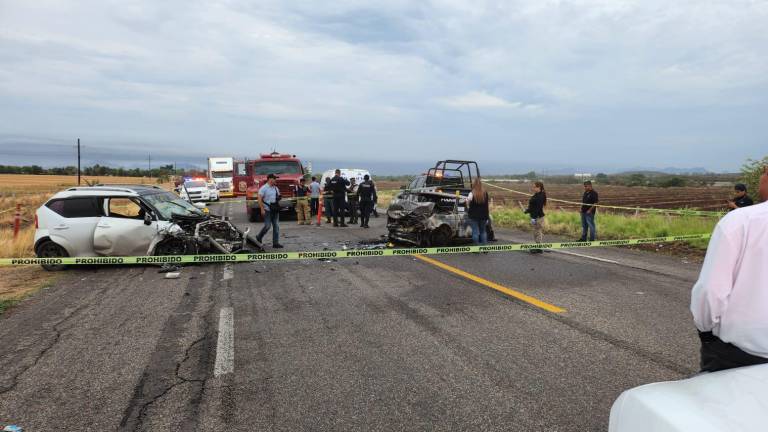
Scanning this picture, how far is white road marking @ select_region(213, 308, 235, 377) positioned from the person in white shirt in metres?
3.59

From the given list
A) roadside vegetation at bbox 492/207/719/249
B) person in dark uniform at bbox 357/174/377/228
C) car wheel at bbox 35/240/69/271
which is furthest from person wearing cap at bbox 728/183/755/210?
car wheel at bbox 35/240/69/271

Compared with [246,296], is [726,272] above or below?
above

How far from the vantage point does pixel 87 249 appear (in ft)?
30.4

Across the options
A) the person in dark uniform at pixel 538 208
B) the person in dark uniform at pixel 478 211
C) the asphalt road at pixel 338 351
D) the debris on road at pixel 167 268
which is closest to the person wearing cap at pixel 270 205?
the debris on road at pixel 167 268

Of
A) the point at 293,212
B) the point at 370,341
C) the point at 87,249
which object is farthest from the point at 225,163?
the point at 370,341

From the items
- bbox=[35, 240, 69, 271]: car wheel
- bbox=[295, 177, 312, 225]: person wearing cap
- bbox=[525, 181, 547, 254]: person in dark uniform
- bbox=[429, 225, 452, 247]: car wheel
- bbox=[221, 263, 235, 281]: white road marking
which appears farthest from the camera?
bbox=[295, 177, 312, 225]: person wearing cap

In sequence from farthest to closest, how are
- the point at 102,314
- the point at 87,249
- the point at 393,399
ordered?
the point at 87,249
the point at 102,314
the point at 393,399

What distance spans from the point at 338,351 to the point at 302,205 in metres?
14.3

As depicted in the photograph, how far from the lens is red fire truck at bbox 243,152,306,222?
19.3 metres

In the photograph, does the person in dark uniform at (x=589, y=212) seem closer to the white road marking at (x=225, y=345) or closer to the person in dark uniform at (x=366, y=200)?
the person in dark uniform at (x=366, y=200)

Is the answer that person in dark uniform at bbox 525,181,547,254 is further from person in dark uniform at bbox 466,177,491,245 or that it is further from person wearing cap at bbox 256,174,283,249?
person wearing cap at bbox 256,174,283,249

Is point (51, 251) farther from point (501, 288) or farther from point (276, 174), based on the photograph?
point (276, 174)

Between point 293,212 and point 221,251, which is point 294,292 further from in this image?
point 293,212

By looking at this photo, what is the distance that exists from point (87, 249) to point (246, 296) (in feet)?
13.9
